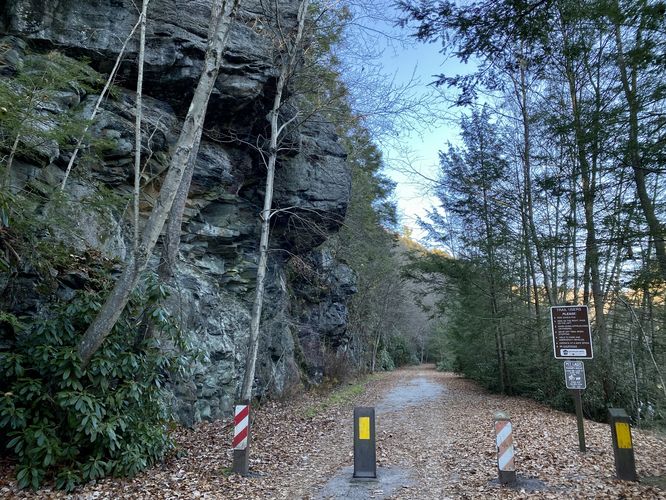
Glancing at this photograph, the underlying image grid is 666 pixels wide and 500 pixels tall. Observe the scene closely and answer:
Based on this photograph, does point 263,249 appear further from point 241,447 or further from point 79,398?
point 79,398

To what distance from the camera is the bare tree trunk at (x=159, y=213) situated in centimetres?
576

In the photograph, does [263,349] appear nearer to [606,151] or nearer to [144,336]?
[144,336]

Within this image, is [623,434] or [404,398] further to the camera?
[404,398]

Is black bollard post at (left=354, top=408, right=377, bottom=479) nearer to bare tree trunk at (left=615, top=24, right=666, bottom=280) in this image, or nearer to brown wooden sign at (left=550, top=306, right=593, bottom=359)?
brown wooden sign at (left=550, top=306, right=593, bottom=359)

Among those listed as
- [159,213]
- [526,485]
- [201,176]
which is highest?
[201,176]

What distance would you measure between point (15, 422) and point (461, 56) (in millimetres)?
7953

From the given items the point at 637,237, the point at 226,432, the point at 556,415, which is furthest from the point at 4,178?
the point at 556,415

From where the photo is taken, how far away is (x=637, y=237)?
20.9 feet

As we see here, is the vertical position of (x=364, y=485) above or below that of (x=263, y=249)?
below

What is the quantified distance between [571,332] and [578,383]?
0.92 m

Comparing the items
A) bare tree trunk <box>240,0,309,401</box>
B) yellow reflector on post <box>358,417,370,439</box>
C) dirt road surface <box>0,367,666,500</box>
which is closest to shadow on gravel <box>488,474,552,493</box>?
dirt road surface <box>0,367,666,500</box>

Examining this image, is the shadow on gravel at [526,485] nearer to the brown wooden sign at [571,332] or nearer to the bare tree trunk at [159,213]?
the brown wooden sign at [571,332]

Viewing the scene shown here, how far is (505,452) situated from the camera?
589 centimetres

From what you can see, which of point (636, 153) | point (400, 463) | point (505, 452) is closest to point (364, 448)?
point (400, 463)
